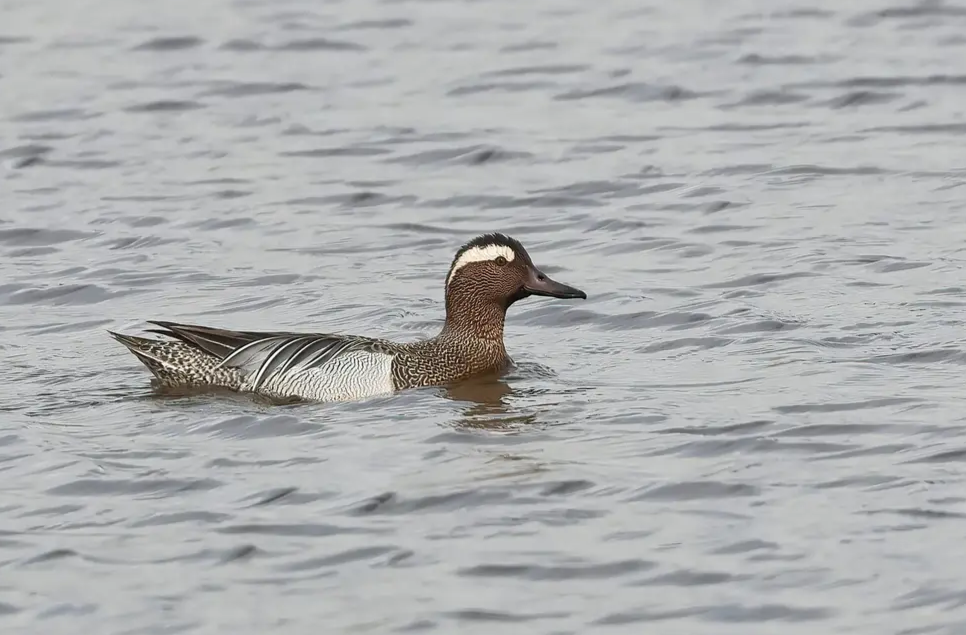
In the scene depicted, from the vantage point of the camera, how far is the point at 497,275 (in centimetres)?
1189

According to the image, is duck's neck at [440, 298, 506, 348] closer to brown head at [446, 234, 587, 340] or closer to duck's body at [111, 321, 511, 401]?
brown head at [446, 234, 587, 340]

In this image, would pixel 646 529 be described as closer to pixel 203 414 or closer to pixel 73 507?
pixel 73 507

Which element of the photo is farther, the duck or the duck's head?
the duck's head

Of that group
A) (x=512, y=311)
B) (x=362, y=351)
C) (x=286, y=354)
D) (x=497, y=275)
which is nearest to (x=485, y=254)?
(x=497, y=275)

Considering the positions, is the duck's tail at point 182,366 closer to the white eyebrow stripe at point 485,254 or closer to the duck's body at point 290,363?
the duck's body at point 290,363

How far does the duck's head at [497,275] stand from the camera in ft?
38.8

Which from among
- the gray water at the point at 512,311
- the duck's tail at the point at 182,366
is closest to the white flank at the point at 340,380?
the gray water at the point at 512,311

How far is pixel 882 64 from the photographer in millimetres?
19281

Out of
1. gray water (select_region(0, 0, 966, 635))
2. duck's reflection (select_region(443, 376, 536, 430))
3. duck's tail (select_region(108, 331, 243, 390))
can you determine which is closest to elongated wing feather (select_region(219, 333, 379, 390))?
duck's tail (select_region(108, 331, 243, 390))

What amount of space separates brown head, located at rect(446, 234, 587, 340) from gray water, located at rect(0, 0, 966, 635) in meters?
0.39

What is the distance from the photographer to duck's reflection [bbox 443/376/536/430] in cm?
1066

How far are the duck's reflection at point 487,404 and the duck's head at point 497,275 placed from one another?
511 mm

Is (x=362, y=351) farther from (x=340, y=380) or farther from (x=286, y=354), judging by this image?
(x=286, y=354)

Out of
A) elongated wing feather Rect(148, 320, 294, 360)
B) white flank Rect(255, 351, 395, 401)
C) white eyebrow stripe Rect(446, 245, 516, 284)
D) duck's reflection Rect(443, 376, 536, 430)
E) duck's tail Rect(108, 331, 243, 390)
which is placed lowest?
duck's reflection Rect(443, 376, 536, 430)
